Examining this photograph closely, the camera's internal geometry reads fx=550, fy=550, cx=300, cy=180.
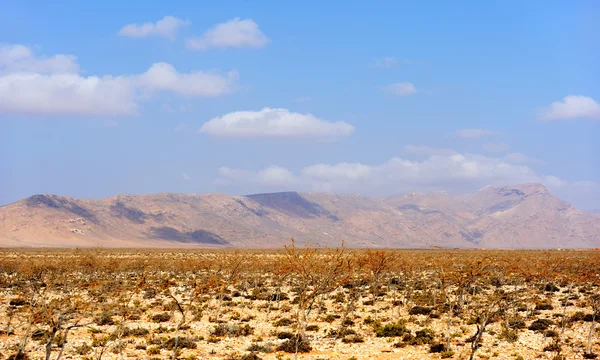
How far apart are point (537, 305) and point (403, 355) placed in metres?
17.5

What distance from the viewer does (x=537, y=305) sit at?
38969mm

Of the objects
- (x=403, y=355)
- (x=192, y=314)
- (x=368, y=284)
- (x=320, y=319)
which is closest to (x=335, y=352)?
(x=403, y=355)

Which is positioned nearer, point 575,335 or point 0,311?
point 575,335

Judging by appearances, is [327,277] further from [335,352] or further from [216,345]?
[216,345]

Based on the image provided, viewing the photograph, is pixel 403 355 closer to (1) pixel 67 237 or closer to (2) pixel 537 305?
(2) pixel 537 305

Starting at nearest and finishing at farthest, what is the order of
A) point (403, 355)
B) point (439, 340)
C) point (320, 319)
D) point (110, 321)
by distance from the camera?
point (403, 355) < point (439, 340) < point (110, 321) < point (320, 319)

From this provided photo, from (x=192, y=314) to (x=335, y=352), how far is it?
42.7 feet

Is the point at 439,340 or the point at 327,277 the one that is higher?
the point at 327,277

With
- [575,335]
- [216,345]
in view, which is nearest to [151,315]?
[216,345]

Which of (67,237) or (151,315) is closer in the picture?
(151,315)

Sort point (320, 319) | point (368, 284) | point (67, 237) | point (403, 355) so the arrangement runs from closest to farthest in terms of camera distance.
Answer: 1. point (403, 355)
2. point (320, 319)
3. point (368, 284)
4. point (67, 237)

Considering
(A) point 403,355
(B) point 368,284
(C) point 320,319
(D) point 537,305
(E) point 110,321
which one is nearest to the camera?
(A) point 403,355

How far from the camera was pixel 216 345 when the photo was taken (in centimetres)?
2780

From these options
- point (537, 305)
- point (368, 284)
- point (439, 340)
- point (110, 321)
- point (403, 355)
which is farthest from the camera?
point (368, 284)
